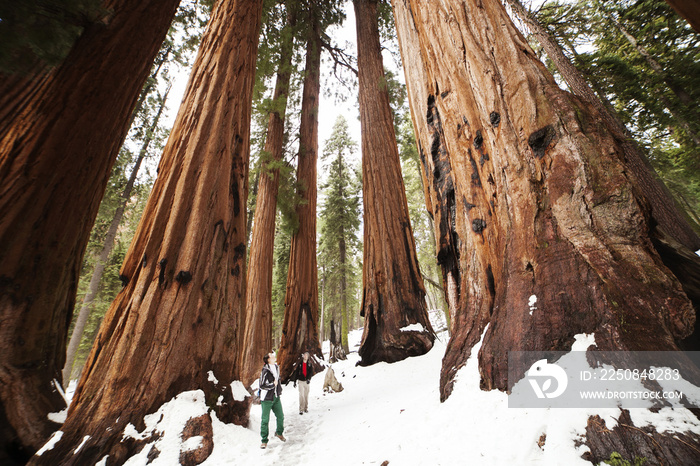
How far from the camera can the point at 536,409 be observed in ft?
4.17

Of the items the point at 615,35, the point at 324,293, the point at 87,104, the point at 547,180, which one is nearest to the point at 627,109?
the point at 615,35

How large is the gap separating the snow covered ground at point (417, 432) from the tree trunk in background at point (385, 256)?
1.25 m

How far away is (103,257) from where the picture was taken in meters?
9.07

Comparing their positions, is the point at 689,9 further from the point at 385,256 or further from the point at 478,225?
the point at 385,256

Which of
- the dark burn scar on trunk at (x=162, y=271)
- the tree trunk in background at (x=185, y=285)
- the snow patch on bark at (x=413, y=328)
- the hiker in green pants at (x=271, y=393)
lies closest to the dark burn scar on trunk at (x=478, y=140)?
the tree trunk in background at (x=185, y=285)

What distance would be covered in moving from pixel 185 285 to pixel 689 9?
12.5ft

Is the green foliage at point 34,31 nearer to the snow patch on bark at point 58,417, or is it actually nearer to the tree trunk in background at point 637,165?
the snow patch on bark at point 58,417

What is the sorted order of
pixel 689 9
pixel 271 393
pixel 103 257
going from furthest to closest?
pixel 103 257 < pixel 271 393 < pixel 689 9

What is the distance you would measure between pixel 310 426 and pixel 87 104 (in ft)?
14.6

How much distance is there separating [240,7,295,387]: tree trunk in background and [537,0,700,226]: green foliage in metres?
9.82

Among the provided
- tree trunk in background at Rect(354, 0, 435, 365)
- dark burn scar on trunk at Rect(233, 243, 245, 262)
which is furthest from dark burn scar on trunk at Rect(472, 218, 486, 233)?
tree trunk in background at Rect(354, 0, 435, 365)

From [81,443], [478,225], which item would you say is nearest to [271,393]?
[81,443]

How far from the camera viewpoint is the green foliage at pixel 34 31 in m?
1.27

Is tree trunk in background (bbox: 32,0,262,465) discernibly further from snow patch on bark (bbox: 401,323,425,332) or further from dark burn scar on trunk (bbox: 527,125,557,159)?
snow patch on bark (bbox: 401,323,425,332)
